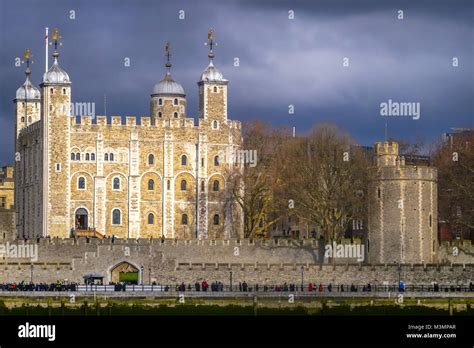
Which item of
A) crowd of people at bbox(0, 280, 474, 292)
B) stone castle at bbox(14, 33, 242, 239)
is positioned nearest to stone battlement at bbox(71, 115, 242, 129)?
stone castle at bbox(14, 33, 242, 239)

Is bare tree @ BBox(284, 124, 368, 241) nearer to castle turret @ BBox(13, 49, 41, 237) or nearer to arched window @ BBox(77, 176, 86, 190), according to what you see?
arched window @ BBox(77, 176, 86, 190)

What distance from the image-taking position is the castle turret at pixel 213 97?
127688 mm

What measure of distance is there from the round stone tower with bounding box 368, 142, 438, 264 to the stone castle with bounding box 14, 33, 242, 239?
947 inches

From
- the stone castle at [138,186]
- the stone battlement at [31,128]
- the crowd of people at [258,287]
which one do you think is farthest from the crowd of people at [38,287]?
the stone battlement at [31,128]

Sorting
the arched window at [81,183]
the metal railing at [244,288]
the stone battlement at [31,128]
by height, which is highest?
the stone battlement at [31,128]

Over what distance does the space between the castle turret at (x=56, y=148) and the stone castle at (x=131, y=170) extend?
0.22ft

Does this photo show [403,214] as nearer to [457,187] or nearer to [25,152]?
[457,187]

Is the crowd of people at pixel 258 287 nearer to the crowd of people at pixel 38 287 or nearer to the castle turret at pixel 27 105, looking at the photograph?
the crowd of people at pixel 38 287

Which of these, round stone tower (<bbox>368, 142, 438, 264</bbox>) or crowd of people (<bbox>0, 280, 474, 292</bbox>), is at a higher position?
round stone tower (<bbox>368, 142, 438, 264</bbox>)

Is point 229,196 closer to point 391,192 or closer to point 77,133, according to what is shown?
point 77,133

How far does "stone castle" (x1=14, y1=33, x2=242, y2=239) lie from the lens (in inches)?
4867

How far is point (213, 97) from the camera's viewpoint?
127938mm

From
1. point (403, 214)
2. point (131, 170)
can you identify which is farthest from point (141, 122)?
point (403, 214)

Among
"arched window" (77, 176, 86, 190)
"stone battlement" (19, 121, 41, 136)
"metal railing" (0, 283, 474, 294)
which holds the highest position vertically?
"stone battlement" (19, 121, 41, 136)
